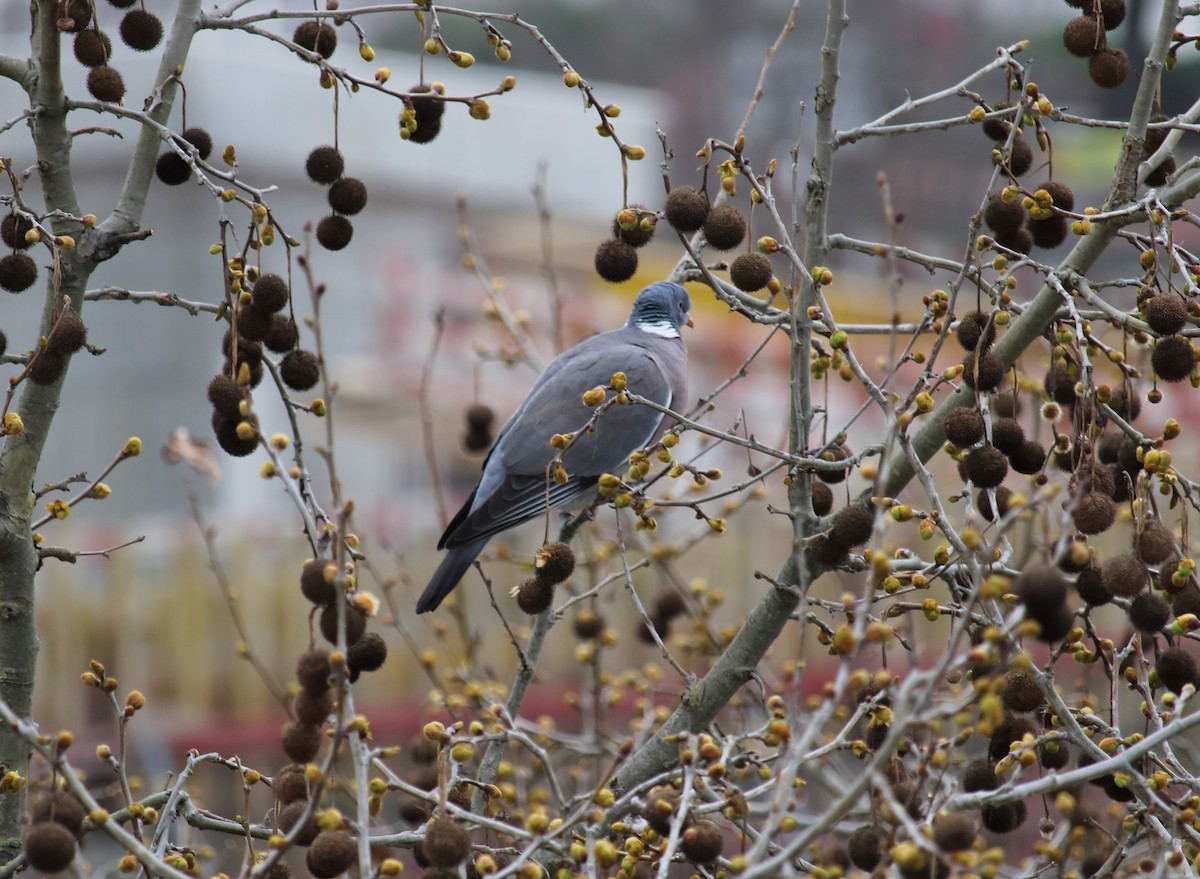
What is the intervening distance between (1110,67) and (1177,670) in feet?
3.11

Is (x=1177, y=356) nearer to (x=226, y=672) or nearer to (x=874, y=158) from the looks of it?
(x=226, y=672)

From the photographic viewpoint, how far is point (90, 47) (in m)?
2.16

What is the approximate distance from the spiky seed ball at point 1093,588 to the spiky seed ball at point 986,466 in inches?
6.8

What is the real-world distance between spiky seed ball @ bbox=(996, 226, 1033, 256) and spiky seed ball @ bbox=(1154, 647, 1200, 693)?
0.67m

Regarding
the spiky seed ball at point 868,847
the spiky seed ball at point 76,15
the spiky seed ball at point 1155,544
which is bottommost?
the spiky seed ball at point 868,847

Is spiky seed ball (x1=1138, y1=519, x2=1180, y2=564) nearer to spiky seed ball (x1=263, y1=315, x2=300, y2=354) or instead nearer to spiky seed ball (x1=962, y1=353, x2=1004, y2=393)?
spiky seed ball (x1=962, y1=353, x2=1004, y2=393)

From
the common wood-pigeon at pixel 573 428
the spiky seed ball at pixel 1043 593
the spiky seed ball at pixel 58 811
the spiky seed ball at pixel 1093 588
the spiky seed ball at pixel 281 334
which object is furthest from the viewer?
the common wood-pigeon at pixel 573 428

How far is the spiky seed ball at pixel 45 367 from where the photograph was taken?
1.96 meters

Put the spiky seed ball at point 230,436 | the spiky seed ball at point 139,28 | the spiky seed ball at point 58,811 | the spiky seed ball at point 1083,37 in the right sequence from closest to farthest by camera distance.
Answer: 1. the spiky seed ball at point 58,811
2. the spiky seed ball at point 230,436
3. the spiky seed ball at point 1083,37
4. the spiky seed ball at point 139,28

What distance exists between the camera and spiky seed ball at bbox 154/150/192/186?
222 centimetres

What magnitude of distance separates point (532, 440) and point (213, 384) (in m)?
1.93

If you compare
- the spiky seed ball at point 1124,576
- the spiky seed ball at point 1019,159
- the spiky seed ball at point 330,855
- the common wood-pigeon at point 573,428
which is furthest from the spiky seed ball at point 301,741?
the common wood-pigeon at point 573,428

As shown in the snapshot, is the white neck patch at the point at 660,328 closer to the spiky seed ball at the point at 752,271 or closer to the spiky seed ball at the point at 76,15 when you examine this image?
the spiky seed ball at the point at 752,271

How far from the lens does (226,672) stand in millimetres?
6340
